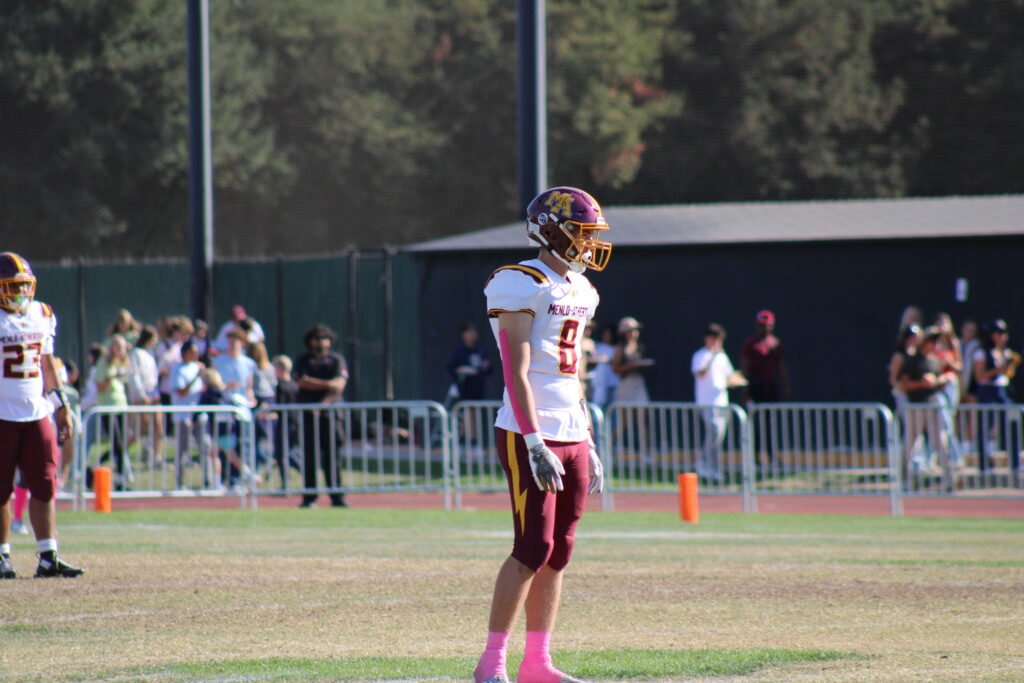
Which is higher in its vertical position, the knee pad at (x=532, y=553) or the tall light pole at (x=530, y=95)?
the tall light pole at (x=530, y=95)

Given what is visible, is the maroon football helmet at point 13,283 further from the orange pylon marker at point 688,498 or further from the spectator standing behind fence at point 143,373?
the spectator standing behind fence at point 143,373

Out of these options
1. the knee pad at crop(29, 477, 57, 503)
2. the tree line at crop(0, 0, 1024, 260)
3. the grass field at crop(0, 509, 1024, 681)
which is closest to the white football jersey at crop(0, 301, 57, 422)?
the knee pad at crop(29, 477, 57, 503)

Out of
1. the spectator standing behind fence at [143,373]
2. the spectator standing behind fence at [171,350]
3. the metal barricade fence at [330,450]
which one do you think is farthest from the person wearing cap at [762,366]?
the spectator standing behind fence at [143,373]

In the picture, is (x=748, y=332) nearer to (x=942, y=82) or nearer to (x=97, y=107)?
(x=942, y=82)

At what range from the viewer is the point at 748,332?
22.0 metres

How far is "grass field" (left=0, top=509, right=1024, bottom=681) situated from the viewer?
275 inches

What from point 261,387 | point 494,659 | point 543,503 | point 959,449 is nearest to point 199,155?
point 261,387

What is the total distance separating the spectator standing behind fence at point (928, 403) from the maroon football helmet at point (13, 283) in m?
9.62

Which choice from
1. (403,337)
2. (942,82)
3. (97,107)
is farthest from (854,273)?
(97,107)

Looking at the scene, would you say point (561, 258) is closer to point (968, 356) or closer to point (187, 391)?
point (187, 391)

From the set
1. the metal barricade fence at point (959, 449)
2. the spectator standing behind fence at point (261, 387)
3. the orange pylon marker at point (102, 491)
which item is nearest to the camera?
the orange pylon marker at point (102, 491)

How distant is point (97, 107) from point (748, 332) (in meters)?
27.2

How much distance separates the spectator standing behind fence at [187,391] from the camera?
51.9ft

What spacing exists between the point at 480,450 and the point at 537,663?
1005 cm
